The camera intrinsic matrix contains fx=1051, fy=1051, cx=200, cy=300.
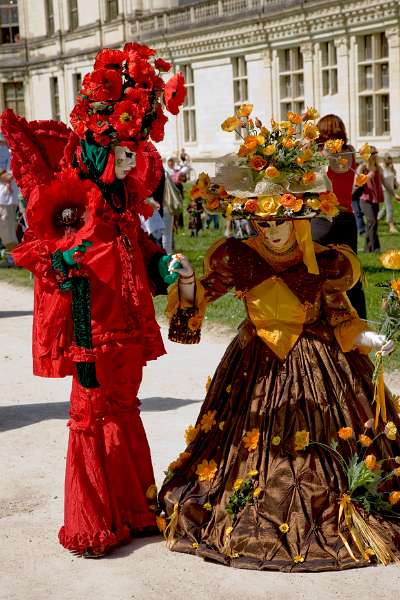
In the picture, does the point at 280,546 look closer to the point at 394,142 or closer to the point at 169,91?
the point at 169,91

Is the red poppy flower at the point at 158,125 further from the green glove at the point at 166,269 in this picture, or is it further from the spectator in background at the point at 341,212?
the spectator in background at the point at 341,212

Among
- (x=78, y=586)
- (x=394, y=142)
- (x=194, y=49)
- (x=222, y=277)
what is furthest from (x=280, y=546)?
(x=194, y=49)

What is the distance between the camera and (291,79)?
85.5 feet

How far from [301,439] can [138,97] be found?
1.57 meters

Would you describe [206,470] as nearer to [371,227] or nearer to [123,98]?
[123,98]

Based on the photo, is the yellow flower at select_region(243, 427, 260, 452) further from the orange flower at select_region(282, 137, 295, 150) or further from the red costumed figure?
the orange flower at select_region(282, 137, 295, 150)

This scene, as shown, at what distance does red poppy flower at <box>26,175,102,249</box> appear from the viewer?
4293mm

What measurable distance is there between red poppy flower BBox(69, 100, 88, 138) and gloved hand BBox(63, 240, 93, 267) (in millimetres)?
484

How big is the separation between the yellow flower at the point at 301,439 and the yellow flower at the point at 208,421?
0.44 m

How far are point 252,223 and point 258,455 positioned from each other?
1016mm

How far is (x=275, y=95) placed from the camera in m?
26.7

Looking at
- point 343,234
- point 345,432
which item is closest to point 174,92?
point 345,432

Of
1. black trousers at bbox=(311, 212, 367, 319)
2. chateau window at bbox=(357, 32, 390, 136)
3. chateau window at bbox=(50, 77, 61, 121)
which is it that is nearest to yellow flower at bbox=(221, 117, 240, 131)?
black trousers at bbox=(311, 212, 367, 319)

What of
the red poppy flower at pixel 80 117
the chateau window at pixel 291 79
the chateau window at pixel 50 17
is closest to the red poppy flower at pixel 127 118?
the red poppy flower at pixel 80 117
